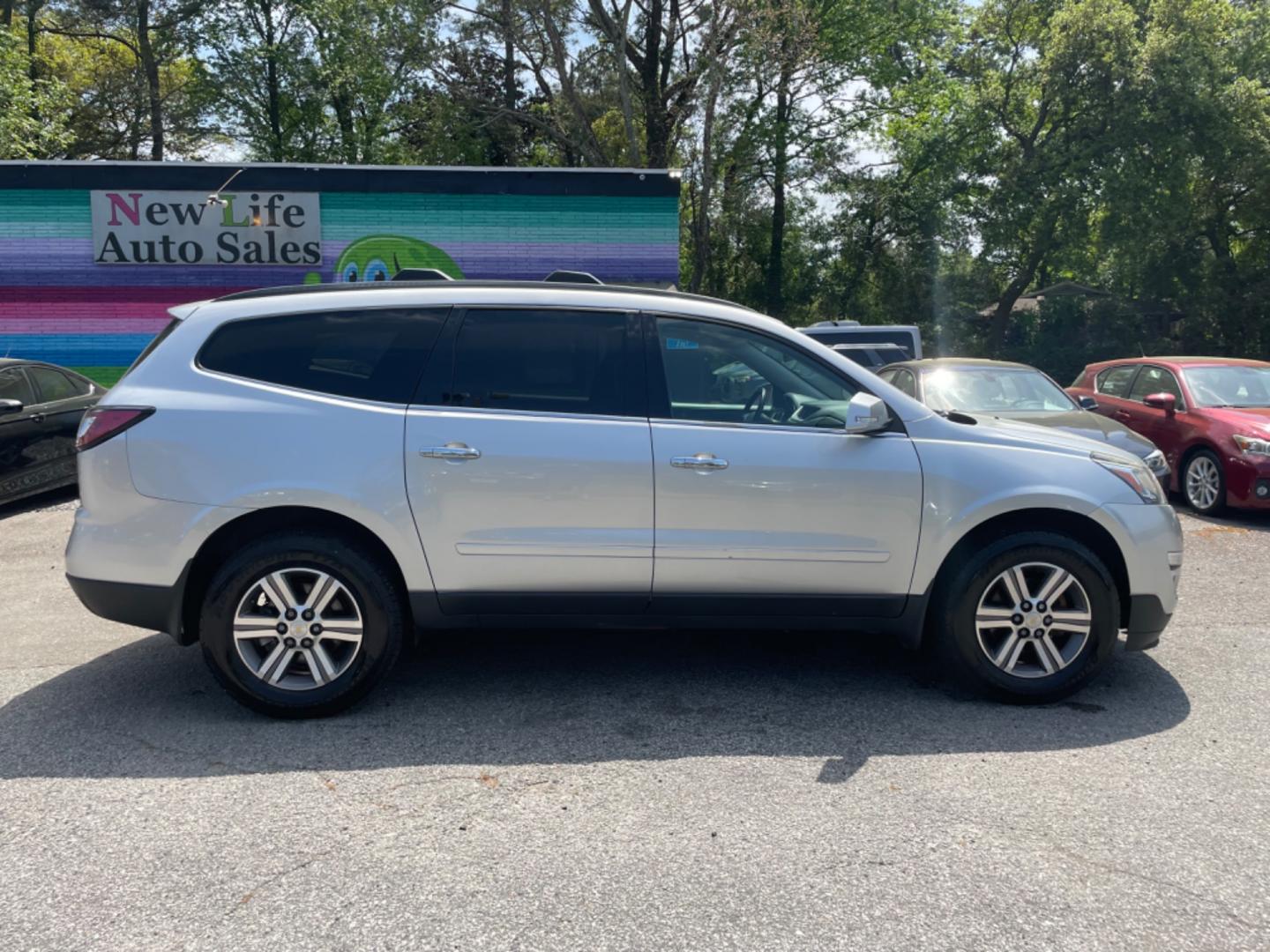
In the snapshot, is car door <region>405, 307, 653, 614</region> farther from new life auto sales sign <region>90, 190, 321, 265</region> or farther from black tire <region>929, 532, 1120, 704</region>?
new life auto sales sign <region>90, 190, 321, 265</region>

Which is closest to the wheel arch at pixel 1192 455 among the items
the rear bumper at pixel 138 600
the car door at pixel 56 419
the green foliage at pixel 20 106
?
the rear bumper at pixel 138 600

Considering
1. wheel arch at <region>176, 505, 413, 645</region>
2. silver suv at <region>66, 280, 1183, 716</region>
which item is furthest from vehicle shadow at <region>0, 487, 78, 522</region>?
silver suv at <region>66, 280, 1183, 716</region>

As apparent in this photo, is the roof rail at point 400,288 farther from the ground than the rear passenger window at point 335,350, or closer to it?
farther from the ground

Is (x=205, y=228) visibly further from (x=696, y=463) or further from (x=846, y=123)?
(x=846, y=123)

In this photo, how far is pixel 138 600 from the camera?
4.14m

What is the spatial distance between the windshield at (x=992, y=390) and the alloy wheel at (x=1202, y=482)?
4.71 ft

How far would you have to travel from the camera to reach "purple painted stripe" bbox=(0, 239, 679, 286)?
1399cm

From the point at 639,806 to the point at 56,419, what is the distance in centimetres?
840

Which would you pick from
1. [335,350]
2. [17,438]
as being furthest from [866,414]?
[17,438]

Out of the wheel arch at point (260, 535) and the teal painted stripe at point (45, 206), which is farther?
the teal painted stripe at point (45, 206)

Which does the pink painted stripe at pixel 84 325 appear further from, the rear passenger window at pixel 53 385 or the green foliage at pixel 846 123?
the green foliage at pixel 846 123

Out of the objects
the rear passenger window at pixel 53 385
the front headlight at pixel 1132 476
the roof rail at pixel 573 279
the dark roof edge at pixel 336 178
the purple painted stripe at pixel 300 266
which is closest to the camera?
the front headlight at pixel 1132 476

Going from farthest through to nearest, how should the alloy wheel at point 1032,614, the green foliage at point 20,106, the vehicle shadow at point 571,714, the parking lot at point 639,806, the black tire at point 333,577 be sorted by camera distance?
the green foliage at point 20,106, the alloy wheel at point 1032,614, the black tire at point 333,577, the vehicle shadow at point 571,714, the parking lot at point 639,806

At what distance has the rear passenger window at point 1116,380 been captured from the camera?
11.0 metres
